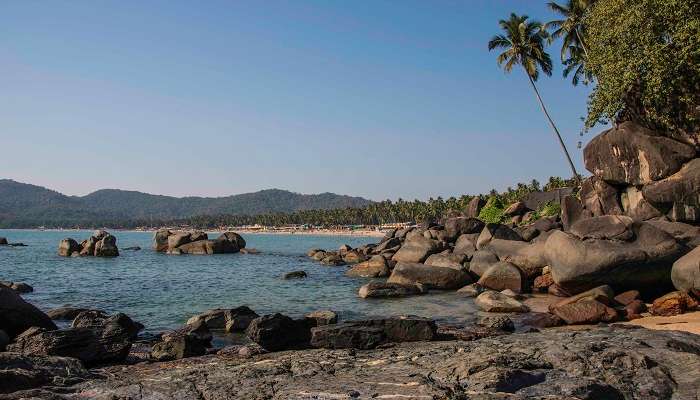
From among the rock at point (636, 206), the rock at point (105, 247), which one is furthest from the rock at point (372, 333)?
the rock at point (105, 247)

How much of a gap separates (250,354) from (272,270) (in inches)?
1213

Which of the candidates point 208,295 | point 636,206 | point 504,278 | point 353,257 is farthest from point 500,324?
point 353,257

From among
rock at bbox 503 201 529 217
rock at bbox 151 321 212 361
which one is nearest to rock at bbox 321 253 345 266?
rock at bbox 503 201 529 217

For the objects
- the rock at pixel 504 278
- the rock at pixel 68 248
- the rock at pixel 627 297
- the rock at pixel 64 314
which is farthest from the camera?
the rock at pixel 68 248

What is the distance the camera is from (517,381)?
23.9 ft

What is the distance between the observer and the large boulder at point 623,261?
63.1 ft

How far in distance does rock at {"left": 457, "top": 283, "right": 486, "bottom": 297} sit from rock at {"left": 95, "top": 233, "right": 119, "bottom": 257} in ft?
163

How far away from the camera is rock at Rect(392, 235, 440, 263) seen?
33.9 m

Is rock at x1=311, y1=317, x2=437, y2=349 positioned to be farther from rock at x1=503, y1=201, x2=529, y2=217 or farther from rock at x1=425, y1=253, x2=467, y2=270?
rock at x1=503, y1=201, x2=529, y2=217

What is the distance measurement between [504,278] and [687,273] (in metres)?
8.04

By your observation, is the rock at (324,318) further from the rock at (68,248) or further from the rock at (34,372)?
the rock at (68,248)

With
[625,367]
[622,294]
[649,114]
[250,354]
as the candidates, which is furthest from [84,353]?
[649,114]

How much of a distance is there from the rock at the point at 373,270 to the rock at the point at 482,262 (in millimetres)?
7983

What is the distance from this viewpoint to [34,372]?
8938 millimetres
